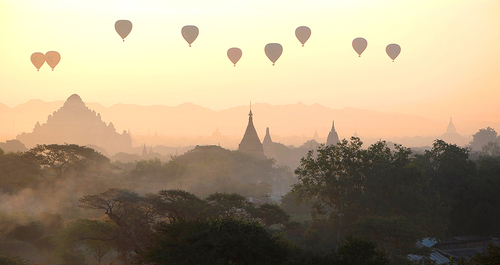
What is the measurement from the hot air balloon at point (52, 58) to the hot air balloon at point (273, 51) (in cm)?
4385

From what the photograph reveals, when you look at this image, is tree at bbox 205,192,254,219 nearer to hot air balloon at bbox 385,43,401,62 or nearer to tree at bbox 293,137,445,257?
tree at bbox 293,137,445,257

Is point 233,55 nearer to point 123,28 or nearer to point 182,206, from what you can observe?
point 123,28

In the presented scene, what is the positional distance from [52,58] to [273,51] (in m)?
45.7

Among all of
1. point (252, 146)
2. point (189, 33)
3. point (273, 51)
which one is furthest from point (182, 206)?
A: point (252, 146)

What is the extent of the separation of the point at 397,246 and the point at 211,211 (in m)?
12.9

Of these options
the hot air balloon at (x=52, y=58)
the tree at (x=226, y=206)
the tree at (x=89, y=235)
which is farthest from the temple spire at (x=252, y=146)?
the tree at (x=89, y=235)

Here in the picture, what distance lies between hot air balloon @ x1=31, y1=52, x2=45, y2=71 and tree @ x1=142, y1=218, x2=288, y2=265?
86.6 meters

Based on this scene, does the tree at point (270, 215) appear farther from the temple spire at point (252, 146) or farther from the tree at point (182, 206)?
the temple spire at point (252, 146)

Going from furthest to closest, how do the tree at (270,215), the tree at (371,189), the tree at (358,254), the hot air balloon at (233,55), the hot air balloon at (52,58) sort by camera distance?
the hot air balloon at (52,58) → the hot air balloon at (233,55) → the tree at (371,189) → the tree at (270,215) → the tree at (358,254)

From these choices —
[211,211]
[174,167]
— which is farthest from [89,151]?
[211,211]

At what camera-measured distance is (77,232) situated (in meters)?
37.0

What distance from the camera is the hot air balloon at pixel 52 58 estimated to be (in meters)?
101

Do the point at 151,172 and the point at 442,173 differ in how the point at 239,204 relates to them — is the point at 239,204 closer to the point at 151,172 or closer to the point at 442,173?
the point at 442,173

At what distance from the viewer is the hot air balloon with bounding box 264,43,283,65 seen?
86.2m
